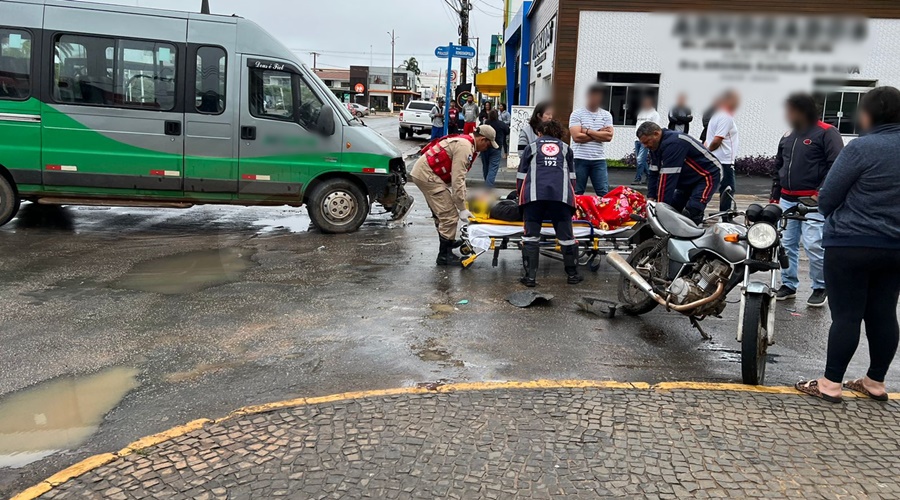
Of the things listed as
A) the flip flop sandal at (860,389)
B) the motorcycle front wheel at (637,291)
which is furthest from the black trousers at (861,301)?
the motorcycle front wheel at (637,291)

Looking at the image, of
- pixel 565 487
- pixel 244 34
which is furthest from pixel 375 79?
pixel 565 487

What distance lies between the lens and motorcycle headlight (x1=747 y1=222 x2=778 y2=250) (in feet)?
14.4

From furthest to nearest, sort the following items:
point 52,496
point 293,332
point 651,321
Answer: point 651,321 → point 293,332 → point 52,496

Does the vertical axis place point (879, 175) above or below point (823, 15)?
below

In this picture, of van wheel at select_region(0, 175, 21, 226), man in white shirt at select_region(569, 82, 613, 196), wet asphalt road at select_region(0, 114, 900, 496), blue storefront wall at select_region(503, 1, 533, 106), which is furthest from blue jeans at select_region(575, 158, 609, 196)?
blue storefront wall at select_region(503, 1, 533, 106)

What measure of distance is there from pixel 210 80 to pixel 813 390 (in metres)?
7.51

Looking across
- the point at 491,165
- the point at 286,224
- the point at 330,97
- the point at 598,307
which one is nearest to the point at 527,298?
the point at 598,307

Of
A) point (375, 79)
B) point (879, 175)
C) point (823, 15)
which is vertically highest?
point (375, 79)

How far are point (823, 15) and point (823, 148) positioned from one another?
3.73 feet

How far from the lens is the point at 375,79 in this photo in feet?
364

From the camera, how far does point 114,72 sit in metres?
8.57

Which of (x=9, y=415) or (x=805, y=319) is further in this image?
(x=805, y=319)

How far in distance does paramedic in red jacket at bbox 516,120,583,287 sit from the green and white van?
122 inches

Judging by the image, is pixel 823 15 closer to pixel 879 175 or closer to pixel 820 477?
pixel 879 175
